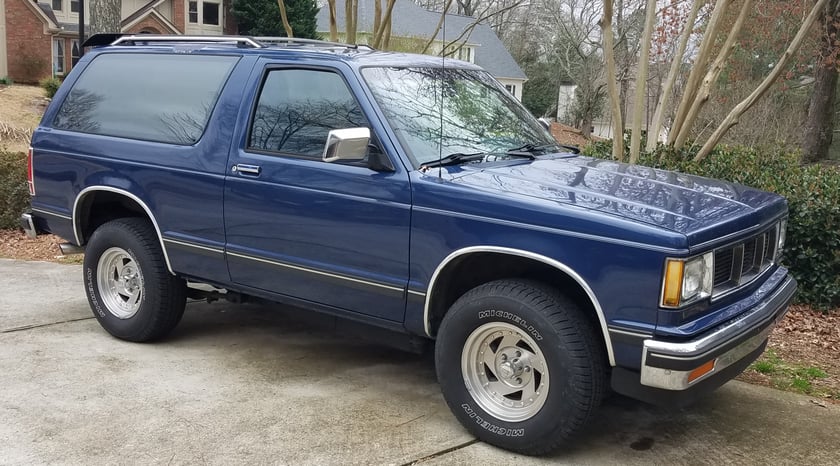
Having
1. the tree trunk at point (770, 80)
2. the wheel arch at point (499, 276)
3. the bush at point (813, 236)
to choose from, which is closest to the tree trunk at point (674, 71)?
the tree trunk at point (770, 80)

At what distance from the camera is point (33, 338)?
5.57m

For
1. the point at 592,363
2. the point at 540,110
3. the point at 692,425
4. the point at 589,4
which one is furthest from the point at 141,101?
the point at 540,110

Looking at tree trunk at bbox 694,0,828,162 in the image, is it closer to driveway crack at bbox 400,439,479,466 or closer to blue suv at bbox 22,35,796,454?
blue suv at bbox 22,35,796,454

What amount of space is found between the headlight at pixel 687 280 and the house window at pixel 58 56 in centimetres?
3351

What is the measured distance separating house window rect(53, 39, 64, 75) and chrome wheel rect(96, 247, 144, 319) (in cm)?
3011

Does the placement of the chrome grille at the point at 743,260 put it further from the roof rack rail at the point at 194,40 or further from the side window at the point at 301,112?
the roof rack rail at the point at 194,40

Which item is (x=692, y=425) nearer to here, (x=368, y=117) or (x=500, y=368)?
(x=500, y=368)

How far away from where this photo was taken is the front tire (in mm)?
3633

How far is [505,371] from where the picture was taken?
3910mm

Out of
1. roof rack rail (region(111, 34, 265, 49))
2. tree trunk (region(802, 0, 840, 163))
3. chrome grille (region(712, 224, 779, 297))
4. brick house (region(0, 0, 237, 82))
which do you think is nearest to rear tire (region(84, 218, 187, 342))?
roof rack rail (region(111, 34, 265, 49))

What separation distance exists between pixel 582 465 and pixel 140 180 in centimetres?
334

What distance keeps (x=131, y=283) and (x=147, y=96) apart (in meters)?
1.33

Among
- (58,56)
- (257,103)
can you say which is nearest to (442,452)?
(257,103)

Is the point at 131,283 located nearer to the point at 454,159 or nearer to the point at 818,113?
the point at 454,159
